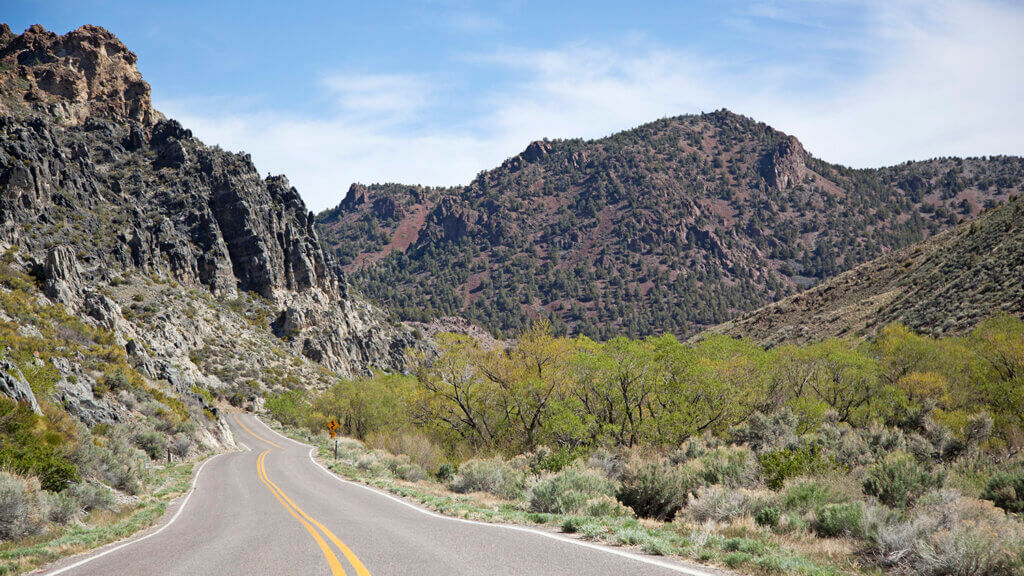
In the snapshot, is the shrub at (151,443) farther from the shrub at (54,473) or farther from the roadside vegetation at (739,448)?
the shrub at (54,473)

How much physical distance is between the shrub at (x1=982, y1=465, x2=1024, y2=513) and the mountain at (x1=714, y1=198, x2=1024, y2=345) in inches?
1278

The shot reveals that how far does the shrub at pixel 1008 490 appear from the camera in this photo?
8.88 m

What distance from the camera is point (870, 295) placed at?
2753 inches

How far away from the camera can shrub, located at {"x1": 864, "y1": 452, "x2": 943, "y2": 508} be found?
371 inches

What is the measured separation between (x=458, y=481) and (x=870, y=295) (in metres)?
74.5

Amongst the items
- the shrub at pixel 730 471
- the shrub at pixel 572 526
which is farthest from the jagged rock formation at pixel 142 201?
the shrub at pixel 730 471

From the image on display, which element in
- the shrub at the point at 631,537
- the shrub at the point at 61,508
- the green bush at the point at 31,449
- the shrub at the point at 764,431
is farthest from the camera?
the shrub at the point at 764,431

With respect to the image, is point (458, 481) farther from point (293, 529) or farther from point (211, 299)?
point (211, 299)

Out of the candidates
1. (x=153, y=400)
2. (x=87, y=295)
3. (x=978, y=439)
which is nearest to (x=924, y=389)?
(x=978, y=439)

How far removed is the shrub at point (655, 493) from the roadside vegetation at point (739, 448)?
47mm

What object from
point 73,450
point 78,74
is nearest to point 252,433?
point 73,450

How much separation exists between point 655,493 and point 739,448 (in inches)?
233

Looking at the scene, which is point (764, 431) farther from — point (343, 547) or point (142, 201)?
point (142, 201)

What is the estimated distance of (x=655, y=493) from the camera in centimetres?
1180
